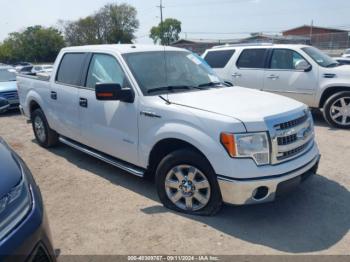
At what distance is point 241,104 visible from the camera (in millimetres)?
3773

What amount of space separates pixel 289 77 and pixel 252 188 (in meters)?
5.43

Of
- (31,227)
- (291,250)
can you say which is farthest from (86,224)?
(291,250)

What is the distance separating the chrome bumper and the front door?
132 cm

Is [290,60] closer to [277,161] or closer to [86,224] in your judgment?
[277,161]

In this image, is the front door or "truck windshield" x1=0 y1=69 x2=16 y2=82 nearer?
the front door

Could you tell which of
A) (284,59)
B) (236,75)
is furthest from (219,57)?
(284,59)

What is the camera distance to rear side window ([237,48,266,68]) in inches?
338

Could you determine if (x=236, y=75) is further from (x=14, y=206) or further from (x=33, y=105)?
(x=14, y=206)

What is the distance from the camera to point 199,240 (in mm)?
3365

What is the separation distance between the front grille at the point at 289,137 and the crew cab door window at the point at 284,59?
4.52 metres

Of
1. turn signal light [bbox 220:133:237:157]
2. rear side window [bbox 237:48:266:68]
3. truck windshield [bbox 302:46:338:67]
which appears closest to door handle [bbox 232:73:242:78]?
rear side window [bbox 237:48:266:68]

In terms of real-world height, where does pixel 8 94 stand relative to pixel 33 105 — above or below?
below

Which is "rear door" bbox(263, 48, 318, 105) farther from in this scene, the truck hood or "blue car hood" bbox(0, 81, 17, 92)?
"blue car hood" bbox(0, 81, 17, 92)

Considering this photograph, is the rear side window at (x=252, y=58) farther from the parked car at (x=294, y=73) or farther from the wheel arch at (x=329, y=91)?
the wheel arch at (x=329, y=91)
